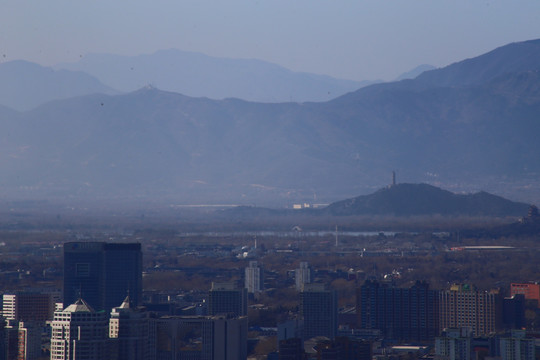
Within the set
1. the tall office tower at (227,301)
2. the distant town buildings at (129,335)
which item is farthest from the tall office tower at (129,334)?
the tall office tower at (227,301)

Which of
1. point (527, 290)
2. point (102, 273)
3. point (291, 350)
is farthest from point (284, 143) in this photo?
point (291, 350)

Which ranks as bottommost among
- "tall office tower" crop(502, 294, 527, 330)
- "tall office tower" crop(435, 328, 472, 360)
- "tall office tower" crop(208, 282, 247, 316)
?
"tall office tower" crop(435, 328, 472, 360)

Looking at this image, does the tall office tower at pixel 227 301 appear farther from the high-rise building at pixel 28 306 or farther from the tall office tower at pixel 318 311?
the high-rise building at pixel 28 306

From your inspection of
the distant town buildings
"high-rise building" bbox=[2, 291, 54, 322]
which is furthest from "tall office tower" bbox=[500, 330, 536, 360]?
"high-rise building" bbox=[2, 291, 54, 322]

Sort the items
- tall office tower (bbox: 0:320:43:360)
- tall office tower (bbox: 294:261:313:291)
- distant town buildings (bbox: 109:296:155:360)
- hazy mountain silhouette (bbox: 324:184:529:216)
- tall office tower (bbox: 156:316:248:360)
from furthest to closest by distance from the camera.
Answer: hazy mountain silhouette (bbox: 324:184:529:216) < tall office tower (bbox: 294:261:313:291) < tall office tower (bbox: 0:320:43:360) < tall office tower (bbox: 156:316:248:360) < distant town buildings (bbox: 109:296:155:360)

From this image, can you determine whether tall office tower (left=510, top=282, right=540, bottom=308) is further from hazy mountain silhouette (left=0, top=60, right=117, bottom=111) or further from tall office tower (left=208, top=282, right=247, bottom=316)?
hazy mountain silhouette (left=0, top=60, right=117, bottom=111)

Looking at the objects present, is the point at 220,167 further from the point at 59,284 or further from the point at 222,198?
the point at 59,284

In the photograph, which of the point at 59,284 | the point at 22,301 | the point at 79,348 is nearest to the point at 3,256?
the point at 59,284
